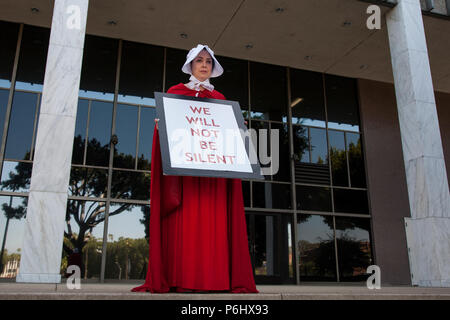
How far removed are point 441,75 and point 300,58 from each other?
18.5 ft

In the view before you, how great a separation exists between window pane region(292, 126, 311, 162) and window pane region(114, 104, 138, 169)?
5460mm

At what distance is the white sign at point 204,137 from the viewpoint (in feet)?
11.9

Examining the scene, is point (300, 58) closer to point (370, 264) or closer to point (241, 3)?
point (241, 3)

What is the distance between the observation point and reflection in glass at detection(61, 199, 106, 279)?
34.6 ft

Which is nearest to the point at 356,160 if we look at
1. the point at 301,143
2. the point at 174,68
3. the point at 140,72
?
the point at 301,143

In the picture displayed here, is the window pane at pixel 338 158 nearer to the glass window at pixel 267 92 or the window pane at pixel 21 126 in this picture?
the glass window at pixel 267 92

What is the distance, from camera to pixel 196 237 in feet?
11.7

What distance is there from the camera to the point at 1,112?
36.7ft

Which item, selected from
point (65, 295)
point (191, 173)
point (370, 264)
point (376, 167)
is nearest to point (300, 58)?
point (376, 167)

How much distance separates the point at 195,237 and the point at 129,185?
335 inches

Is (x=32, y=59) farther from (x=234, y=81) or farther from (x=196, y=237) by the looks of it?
(x=196, y=237)

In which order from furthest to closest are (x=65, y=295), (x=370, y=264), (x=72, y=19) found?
(x=370, y=264), (x=72, y=19), (x=65, y=295)

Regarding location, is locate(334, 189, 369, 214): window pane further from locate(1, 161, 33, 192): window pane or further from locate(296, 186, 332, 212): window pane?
locate(1, 161, 33, 192): window pane

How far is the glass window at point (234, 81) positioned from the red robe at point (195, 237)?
1008cm
